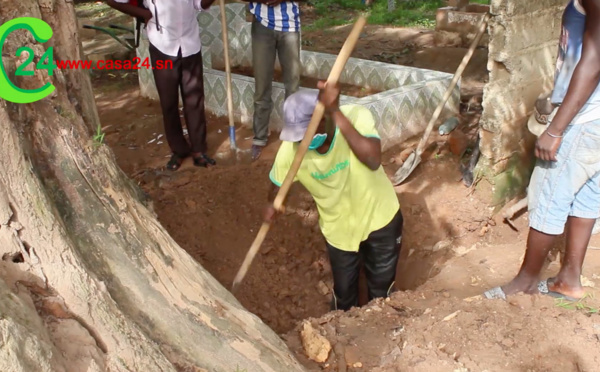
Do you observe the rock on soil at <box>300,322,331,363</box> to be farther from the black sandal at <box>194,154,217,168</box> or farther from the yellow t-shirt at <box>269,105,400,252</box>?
the black sandal at <box>194,154,217,168</box>

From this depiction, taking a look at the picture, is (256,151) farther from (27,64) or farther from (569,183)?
(27,64)

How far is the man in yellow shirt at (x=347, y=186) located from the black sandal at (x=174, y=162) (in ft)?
7.27

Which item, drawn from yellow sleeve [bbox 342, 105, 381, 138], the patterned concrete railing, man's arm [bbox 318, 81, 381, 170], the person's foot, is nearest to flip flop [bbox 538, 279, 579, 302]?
man's arm [bbox 318, 81, 381, 170]

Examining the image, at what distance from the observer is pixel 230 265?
180 inches

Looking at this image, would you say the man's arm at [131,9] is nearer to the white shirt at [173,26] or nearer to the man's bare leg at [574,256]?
the white shirt at [173,26]

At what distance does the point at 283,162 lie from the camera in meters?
3.23

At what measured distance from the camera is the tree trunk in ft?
6.35

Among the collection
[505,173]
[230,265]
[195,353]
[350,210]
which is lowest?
[230,265]

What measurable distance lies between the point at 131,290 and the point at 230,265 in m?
2.34

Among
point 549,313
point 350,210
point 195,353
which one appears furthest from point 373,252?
point 195,353

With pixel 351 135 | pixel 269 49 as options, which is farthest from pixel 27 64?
pixel 269 49

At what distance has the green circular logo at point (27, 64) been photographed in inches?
83.7

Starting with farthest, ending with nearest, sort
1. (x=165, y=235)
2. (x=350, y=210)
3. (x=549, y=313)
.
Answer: (x=350, y=210)
(x=549, y=313)
(x=165, y=235)

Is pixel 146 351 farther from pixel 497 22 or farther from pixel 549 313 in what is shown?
pixel 497 22
